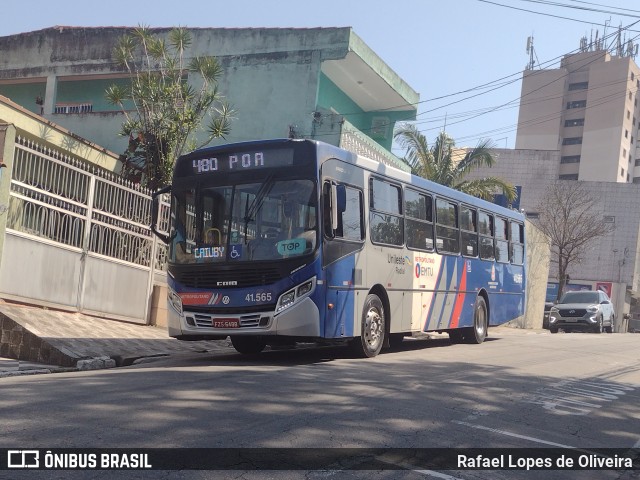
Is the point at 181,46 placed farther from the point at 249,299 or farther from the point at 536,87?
the point at 536,87

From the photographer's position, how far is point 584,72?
3155 inches

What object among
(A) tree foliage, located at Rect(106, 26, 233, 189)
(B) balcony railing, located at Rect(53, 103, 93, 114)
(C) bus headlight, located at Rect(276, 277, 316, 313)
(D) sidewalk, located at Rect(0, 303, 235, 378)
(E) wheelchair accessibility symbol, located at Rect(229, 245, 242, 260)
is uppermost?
(B) balcony railing, located at Rect(53, 103, 93, 114)

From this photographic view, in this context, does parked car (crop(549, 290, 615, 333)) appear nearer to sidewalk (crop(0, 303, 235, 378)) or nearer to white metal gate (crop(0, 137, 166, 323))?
white metal gate (crop(0, 137, 166, 323))

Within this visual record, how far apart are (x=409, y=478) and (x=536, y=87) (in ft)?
264

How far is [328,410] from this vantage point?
266 inches

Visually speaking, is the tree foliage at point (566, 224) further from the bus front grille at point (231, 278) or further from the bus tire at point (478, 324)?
the bus front grille at point (231, 278)

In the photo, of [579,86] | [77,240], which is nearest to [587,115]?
[579,86]

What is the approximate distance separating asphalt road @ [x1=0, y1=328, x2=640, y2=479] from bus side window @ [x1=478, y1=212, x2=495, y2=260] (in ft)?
16.1

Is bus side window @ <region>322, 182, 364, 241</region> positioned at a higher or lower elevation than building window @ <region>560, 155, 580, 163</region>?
lower

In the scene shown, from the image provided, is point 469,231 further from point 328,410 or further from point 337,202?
point 328,410

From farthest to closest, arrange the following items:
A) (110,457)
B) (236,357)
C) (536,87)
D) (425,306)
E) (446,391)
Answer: (536,87) < (425,306) < (236,357) < (446,391) < (110,457)

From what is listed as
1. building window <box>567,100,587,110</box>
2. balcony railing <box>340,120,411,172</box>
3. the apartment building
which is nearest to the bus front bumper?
balcony railing <box>340,120,411,172</box>

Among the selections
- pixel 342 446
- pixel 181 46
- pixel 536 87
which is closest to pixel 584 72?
pixel 536 87

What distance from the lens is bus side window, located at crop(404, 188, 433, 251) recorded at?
12.6 m
